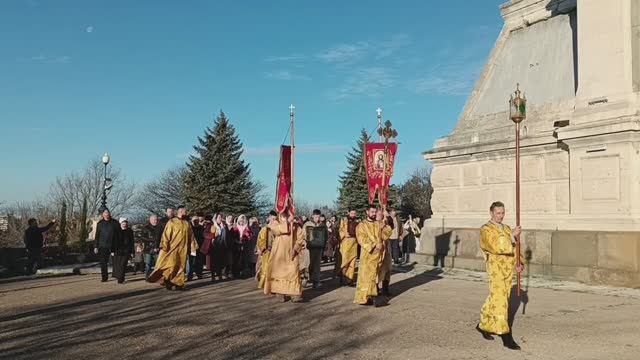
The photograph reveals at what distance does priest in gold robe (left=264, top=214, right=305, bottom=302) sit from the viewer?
11375 millimetres

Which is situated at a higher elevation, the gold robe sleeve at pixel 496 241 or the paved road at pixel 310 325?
the gold robe sleeve at pixel 496 241

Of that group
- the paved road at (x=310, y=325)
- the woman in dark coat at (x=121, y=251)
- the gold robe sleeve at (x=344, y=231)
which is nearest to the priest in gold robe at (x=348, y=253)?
the gold robe sleeve at (x=344, y=231)

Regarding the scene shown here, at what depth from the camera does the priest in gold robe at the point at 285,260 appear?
448 inches

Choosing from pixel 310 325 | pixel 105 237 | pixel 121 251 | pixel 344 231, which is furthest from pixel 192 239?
pixel 310 325

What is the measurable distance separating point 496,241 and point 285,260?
5.05 meters

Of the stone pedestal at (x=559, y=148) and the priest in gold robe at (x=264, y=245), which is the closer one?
the stone pedestal at (x=559, y=148)

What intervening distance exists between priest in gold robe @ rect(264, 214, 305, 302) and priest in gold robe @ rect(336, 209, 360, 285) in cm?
232

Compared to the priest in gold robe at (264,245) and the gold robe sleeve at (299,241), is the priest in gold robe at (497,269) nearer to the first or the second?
the gold robe sleeve at (299,241)

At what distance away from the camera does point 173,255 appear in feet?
44.2

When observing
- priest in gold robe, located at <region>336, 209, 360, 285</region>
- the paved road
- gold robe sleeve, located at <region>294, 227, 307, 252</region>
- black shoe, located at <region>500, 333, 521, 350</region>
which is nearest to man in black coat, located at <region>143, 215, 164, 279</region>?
the paved road

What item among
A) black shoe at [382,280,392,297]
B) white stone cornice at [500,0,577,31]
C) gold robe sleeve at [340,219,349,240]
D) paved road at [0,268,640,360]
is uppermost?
white stone cornice at [500,0,577,31]

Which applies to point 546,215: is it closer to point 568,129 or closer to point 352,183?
point 568,129

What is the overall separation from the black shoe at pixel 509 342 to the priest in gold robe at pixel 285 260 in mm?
4776

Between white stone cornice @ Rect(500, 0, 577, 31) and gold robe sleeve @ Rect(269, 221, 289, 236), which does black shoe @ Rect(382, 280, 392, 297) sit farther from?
white stone cornice @ Rect(500, 0, 577, 31)
